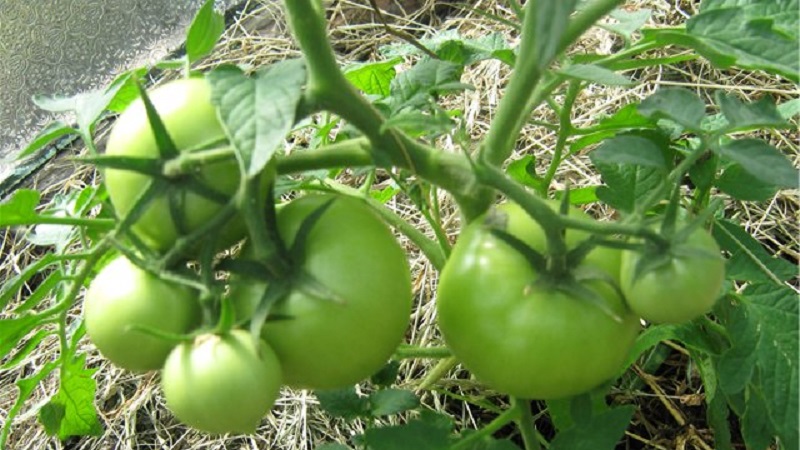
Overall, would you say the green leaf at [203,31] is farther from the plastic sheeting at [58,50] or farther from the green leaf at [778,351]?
the plastic sheeting at [58,50]

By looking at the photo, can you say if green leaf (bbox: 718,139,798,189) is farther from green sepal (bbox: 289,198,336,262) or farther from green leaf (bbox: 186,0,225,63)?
green leaf (bbox: 186,0,225,63)

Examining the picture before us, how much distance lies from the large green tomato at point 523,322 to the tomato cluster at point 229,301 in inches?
1.8

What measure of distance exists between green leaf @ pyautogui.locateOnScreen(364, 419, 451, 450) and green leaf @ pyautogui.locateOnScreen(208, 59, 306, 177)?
0.79 feet

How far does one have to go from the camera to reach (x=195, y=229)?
56 centimetres

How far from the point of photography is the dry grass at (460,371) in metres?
1.00

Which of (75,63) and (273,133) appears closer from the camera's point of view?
(273,133)

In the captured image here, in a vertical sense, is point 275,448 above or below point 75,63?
below

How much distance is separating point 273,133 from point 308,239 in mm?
120

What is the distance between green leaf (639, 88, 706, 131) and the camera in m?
0.55

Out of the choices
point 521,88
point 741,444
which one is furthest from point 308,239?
point 741,444

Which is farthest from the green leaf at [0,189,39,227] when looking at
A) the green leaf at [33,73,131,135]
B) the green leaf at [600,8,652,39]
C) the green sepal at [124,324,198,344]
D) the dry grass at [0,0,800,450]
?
the green leaf at [600,8,652,39]

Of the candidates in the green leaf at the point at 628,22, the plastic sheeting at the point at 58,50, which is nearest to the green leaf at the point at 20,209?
the green leaf at the point at 628,22

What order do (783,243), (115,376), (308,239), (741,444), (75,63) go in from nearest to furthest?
(308,239) → (741,444) → (783,243) → (115,376) → (75,63)

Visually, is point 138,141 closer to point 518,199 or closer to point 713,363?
point 518,199
